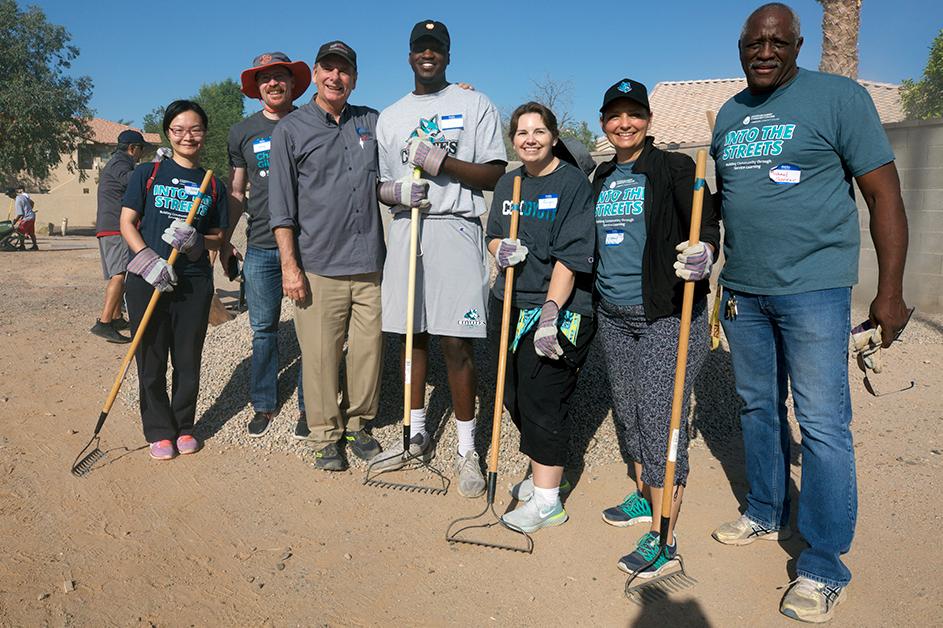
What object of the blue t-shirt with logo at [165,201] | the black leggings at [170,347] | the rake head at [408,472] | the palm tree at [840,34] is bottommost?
the rake head at [408,472]

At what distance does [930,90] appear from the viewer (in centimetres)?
2242

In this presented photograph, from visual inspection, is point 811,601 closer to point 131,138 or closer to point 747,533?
point 747,533

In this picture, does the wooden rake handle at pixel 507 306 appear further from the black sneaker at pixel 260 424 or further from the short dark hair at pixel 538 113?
the black sneaker at pixel 260 424

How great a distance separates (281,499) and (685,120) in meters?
23.2

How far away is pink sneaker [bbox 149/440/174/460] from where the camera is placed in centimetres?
425

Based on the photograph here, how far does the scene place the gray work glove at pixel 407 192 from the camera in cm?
359

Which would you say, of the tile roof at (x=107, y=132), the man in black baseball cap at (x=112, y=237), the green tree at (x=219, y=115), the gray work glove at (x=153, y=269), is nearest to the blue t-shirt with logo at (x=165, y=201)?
the gray work glove at (x=153, y=269)

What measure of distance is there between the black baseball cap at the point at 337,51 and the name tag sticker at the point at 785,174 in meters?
2.27

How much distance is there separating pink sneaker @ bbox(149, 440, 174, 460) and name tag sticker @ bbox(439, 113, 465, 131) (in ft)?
8.35

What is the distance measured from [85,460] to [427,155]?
2.73m

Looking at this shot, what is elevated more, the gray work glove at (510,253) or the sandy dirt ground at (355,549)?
the gray work glove at (510,253)

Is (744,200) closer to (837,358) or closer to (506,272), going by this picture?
(837,358)

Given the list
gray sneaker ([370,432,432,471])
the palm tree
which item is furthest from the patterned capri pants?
the palm tree

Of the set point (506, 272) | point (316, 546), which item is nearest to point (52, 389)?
point (316, 546)
